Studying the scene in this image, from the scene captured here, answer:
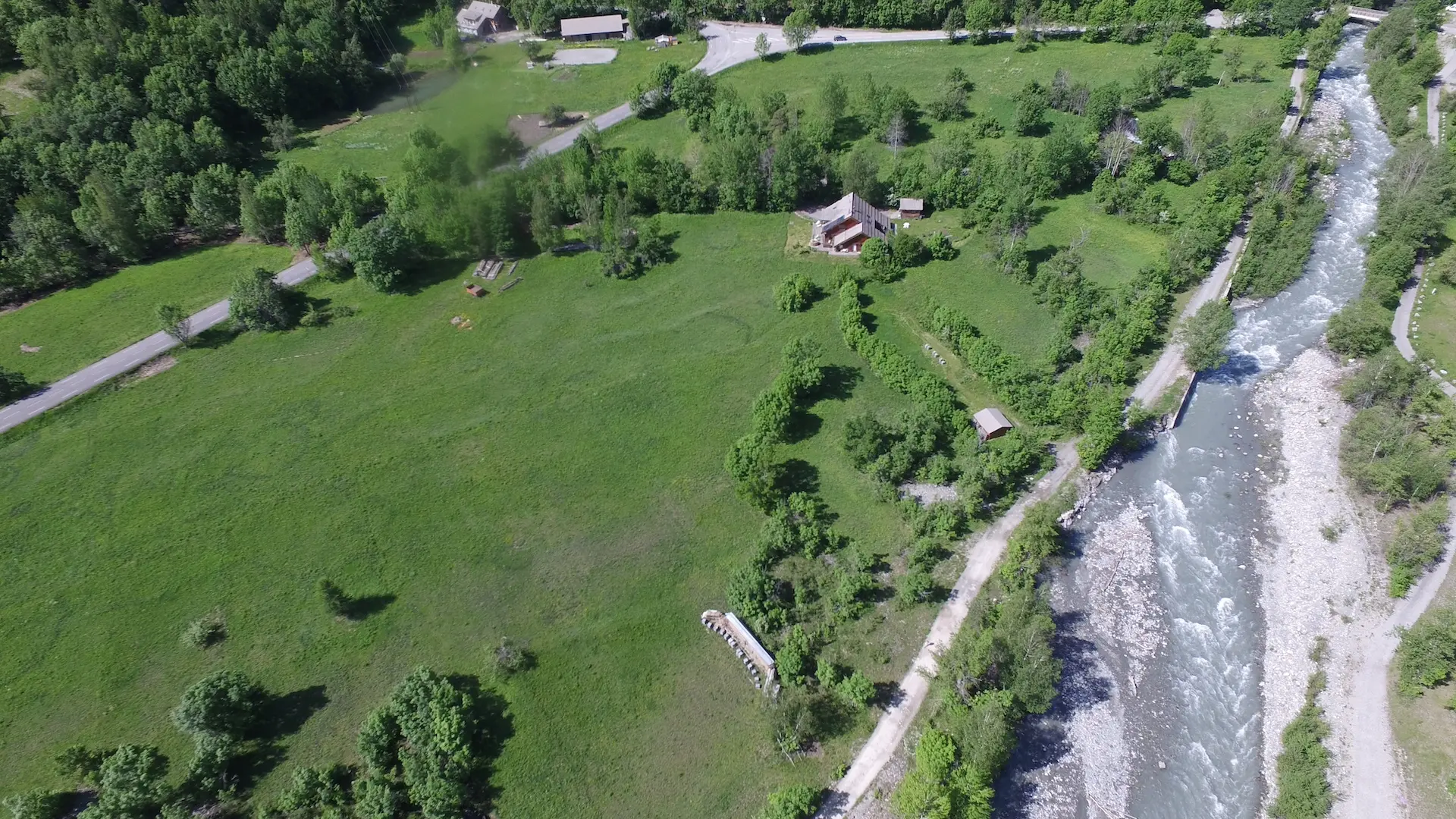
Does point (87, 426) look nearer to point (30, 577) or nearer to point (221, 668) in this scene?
point (30, 577)

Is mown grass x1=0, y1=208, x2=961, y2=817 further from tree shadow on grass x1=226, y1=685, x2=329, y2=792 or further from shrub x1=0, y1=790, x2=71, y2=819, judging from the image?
shrub x1=0, y1=790, x2=71, y2=819

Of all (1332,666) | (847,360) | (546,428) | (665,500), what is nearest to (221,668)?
(546,428)

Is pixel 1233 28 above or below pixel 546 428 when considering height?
above

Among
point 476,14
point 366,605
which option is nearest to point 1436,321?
point 366,605

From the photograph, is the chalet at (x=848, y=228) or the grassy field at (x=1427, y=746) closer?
the grassy field at (x=1427, y=746)

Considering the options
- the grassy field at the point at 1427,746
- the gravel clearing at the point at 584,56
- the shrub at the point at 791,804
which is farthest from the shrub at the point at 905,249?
the gravel clearing at the point at 584,56

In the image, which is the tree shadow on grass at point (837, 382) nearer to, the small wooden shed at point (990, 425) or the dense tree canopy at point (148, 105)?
the small wooden shed at point (990, 425)
